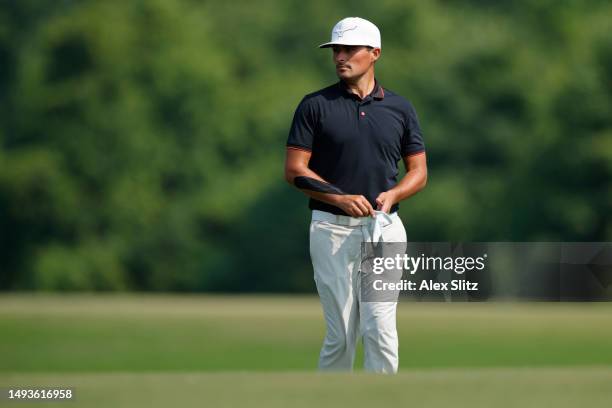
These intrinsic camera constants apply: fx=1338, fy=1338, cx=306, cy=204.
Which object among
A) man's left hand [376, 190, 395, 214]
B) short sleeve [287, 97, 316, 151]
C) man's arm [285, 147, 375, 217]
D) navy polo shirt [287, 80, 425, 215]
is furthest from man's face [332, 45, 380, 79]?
man's left hand [376, 190, 395, 214]

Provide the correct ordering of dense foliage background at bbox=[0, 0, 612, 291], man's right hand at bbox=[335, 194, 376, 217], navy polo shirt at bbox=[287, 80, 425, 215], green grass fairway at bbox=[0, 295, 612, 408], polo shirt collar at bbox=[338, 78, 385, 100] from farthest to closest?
dense foliage background at bbox=[0, 0, 612, 291]
polo shirt collar at bbox=[338, 78, 385, 100]
navy polo shirt at bbox=[287, 80, 425, 215]
man's right hand at bbox=[335, 194, 376, 217]
green grass fairway at bbox=[0, 295, 612, 408]

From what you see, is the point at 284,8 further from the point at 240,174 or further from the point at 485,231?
the point at 485,231

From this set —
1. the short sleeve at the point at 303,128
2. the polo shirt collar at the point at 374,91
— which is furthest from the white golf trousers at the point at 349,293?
→ the polo shirt collar at the point at 374,91

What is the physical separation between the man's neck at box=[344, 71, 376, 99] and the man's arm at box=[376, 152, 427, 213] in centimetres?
43

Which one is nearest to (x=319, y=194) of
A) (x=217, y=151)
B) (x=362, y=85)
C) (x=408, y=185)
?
(x=408, y=185)

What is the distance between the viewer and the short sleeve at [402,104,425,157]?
7.20m

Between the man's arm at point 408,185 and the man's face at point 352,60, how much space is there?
56cm

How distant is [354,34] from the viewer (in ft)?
23.1

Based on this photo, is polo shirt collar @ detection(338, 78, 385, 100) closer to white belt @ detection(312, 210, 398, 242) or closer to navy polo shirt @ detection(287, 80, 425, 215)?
navy polo shirt @ detection(287, 80, 425, 215)

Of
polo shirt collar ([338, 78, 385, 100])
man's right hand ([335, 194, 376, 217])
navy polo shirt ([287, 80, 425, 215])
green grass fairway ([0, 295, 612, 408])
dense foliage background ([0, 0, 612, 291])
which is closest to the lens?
green grass fairway ([0, 295, 612, 408])

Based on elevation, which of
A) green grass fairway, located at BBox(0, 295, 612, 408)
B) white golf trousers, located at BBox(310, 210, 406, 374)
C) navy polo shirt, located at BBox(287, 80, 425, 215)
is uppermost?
navy polo shirt, located at BBox(287, 80, 425, 215)

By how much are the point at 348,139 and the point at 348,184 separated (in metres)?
0.24

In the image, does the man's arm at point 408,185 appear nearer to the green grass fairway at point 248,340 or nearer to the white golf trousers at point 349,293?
the white golf trousers at point 349,293

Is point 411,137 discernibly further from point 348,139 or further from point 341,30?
point 341,30
